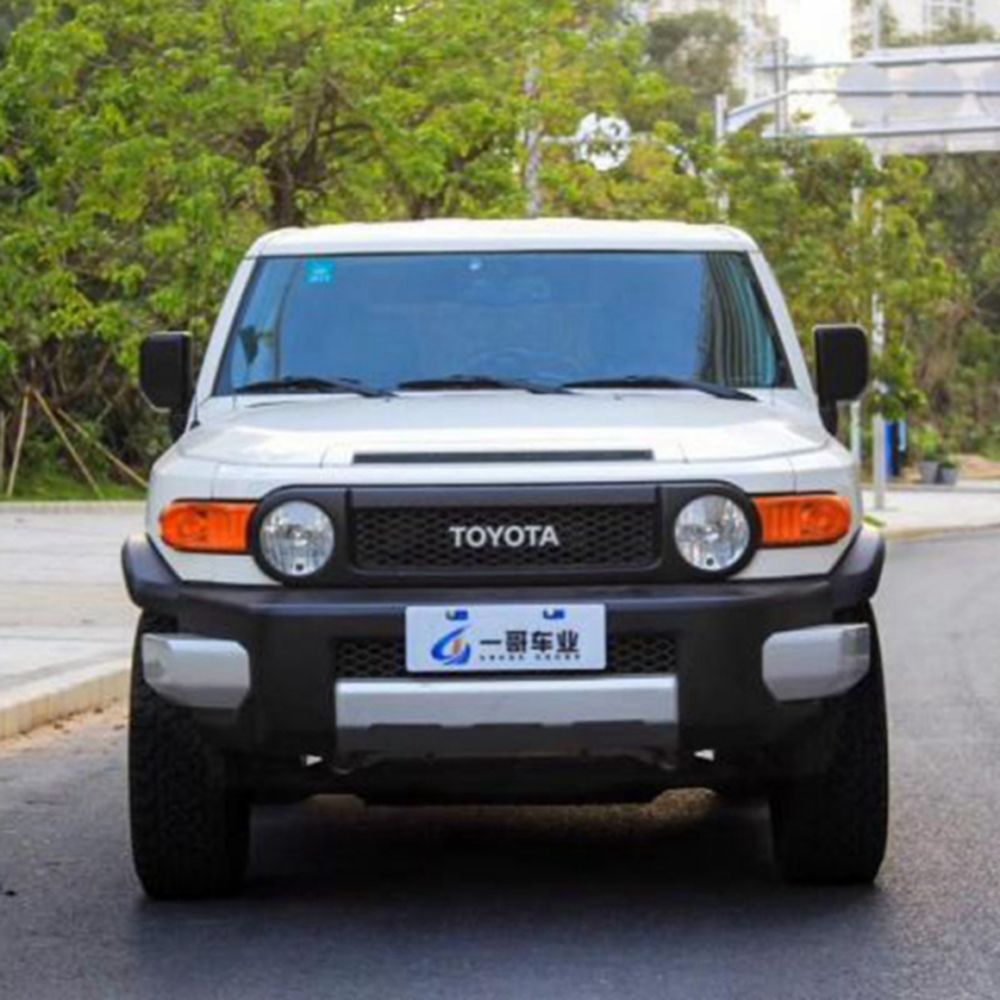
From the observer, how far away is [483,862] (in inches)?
355

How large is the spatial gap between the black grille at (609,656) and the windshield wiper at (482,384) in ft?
4.53

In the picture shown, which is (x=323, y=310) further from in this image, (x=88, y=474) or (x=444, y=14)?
(x=88, y=474)

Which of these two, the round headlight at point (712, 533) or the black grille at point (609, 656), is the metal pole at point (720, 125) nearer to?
the round headlight at point (712, 533)

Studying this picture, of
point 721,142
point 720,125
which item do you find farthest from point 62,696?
point 720,125

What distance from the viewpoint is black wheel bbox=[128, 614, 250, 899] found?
805 cm

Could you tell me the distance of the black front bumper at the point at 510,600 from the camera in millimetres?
7586

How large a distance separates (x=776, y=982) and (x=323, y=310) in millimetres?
3047

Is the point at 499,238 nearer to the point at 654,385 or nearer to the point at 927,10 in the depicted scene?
the point at 654,385

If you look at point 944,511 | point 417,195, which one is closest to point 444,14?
point 417,195

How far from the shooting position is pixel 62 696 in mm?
13820

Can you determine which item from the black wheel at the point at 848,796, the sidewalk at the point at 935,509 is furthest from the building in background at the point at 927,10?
the black wheel at the point at 848,796

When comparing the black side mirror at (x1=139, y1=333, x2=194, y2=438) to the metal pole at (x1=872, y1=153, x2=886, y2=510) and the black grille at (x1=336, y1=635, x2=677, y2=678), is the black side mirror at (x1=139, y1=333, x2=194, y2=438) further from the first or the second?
the metal pole at (x1=872, y1=153, x2=886, y2=510)

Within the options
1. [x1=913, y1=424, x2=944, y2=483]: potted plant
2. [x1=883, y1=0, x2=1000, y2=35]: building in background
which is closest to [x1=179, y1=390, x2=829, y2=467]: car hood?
[x1=913, y1=424, x2=944, y2=483]: potted plant

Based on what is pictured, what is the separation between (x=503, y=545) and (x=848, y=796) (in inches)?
47.4
